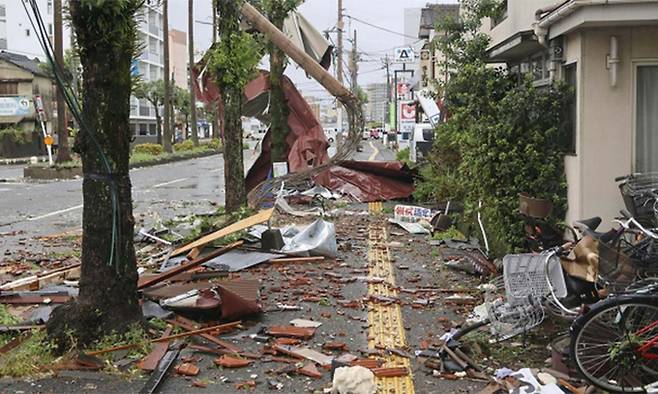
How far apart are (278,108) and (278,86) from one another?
66 cm

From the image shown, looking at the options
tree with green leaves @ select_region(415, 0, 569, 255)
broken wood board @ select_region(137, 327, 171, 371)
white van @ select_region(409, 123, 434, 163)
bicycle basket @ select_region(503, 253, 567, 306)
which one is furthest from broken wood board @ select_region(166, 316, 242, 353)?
white van @ select_region(409, 123, 434, 163)

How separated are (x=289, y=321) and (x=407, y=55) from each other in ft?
148

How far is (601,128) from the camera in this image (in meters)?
8.29

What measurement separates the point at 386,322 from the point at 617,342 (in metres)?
2.50

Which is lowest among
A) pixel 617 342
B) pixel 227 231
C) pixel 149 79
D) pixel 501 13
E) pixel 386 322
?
pixel 386 322

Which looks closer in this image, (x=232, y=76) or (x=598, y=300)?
(x=598, y=300)

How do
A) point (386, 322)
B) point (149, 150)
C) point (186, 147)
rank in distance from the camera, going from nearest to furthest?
1. point (386, 322)
2. point (149, 150)
3. point (186, 147)

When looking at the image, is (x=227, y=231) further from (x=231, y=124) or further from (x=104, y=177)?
(x=231, y=124)

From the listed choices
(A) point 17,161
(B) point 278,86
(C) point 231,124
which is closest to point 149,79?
(A) point 17,161

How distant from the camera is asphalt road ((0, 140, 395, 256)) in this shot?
14.8m

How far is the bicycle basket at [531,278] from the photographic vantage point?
19.3 feet

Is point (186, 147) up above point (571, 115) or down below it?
above

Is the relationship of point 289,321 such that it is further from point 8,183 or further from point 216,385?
point 8,183

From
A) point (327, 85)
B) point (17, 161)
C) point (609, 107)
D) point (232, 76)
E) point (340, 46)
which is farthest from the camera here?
point (17, 161)
